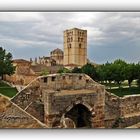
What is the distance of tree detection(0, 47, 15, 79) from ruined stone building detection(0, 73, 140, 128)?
0.84 ft

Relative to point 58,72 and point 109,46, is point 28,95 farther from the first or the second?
point 109,46

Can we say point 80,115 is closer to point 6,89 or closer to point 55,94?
point 55,94

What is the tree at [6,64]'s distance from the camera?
5922mm

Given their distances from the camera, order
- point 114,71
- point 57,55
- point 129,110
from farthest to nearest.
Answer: point 129,110 < point 114,71 < point 57,55

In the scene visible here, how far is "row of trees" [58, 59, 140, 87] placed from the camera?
19.6 ft

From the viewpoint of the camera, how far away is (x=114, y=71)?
6.02 m

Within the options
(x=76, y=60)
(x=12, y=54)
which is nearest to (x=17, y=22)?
(x=12, y=54)

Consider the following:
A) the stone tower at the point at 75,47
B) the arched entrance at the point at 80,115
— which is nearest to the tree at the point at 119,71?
the stone tower at the point at 75,47

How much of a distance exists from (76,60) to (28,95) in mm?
641

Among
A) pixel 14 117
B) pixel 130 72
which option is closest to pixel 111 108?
pixel 130 72

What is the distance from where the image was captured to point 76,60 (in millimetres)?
5980

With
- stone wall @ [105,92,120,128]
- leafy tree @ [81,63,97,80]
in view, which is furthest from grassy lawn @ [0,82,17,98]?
stone wall @ [105,92,120,128]

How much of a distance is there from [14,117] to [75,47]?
998mm

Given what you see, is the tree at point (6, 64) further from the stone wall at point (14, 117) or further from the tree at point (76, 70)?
the tree at point (76, 70)
